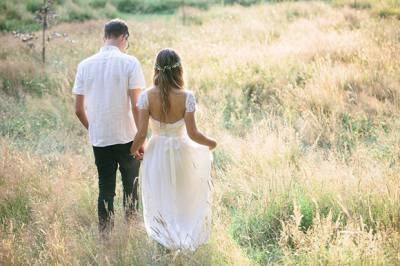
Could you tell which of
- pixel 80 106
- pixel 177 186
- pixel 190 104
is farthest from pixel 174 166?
pixel 80 106

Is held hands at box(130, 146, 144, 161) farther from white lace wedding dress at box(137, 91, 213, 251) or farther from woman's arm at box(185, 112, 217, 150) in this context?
woman's arm at box(185, 112, 217, 150)

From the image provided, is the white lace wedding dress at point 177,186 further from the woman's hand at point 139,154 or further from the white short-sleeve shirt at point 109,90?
the white short-sleeve shirt at point 109,90

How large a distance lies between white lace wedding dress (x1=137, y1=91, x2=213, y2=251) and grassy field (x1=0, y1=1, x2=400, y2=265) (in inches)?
6.1

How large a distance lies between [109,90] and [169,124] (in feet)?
2.00

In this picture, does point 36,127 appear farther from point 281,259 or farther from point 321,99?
point 281,259

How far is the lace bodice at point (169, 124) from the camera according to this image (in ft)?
12.8

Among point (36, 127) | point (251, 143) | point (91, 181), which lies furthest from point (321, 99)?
point (36, 127)

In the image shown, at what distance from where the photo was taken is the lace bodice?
391 cm

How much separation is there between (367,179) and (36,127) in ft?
17.0

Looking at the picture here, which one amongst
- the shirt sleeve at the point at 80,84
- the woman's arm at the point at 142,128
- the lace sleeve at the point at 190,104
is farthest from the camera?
the shirt sleeve at the point at 80,84

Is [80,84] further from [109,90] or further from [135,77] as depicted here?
[135,77]

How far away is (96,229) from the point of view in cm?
436

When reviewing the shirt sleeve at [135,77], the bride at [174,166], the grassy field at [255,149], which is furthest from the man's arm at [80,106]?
the grassy field at [255,149]

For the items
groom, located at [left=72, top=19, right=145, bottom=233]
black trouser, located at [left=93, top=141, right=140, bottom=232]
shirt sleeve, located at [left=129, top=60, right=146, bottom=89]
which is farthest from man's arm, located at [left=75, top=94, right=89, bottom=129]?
shirt sleeve, located at [left=129, top=60, right=146, bottom=89]
